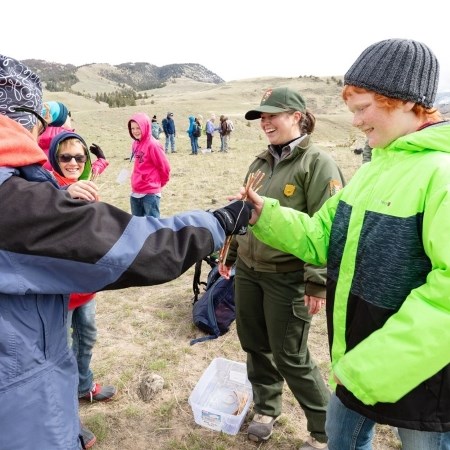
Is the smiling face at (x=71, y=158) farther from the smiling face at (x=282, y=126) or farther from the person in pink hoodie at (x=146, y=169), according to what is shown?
the person in pink hoodie at (x=146, y=169)

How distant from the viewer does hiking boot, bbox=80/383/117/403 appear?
342cm

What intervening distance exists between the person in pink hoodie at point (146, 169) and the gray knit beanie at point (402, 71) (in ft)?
16.5

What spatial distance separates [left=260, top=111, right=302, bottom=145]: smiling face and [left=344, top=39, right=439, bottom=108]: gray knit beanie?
114cm

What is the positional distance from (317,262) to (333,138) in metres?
31.1

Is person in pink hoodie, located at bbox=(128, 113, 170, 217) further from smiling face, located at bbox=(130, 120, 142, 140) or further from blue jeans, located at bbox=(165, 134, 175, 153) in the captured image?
blue jeans, located at bbox=(165, 134, 175, 153)

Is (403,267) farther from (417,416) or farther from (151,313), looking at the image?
(151,313)

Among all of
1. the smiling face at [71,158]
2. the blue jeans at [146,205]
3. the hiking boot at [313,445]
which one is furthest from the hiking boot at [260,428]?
the blue jeans at [146,205]

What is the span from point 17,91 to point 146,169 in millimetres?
4964

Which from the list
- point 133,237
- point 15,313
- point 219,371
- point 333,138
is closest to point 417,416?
point 133,237

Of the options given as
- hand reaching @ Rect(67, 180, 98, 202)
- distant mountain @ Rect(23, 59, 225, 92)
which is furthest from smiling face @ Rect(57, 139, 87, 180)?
distant mountain @ Rect(23, 59, 225, 92)

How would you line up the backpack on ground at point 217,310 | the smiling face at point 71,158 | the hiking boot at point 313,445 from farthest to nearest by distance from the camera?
the backpack on ground at point 217,310 < the smiling face at point 71,158 < the hiking boot at point 313,445

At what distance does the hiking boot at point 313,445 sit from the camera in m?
2.86

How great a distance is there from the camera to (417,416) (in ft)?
5.09

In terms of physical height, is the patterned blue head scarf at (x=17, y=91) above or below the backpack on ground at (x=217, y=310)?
above
